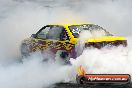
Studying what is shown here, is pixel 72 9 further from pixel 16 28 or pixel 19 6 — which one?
pixel 16 28

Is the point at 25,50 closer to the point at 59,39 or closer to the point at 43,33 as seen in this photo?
the point at 43,33

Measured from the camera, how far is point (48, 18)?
20609mm

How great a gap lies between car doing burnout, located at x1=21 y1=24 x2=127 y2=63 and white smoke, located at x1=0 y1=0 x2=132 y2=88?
0.26 meters

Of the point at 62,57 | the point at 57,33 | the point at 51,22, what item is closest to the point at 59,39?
the point at 57,33

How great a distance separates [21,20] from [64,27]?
25.0 ft

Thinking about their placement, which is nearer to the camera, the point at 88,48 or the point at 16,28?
the point at 88,48

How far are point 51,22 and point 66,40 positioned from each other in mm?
7838

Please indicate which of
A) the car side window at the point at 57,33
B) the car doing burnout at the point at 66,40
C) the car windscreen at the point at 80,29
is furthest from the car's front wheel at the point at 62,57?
the car windscreen at the point at 80,29

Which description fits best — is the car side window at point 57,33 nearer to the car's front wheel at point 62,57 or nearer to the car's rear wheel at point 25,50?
the car's front wheel at point 62,57

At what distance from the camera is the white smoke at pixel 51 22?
10.9 meters

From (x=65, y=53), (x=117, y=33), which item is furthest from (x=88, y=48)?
(x=117, y=33)

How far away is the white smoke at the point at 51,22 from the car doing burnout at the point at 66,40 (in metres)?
0.26

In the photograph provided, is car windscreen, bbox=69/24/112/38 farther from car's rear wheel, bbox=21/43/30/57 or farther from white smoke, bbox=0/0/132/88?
car's rear wheel, bbox=21/43/30/57

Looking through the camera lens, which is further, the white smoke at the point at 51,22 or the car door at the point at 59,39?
the car door at the point at 59,39
